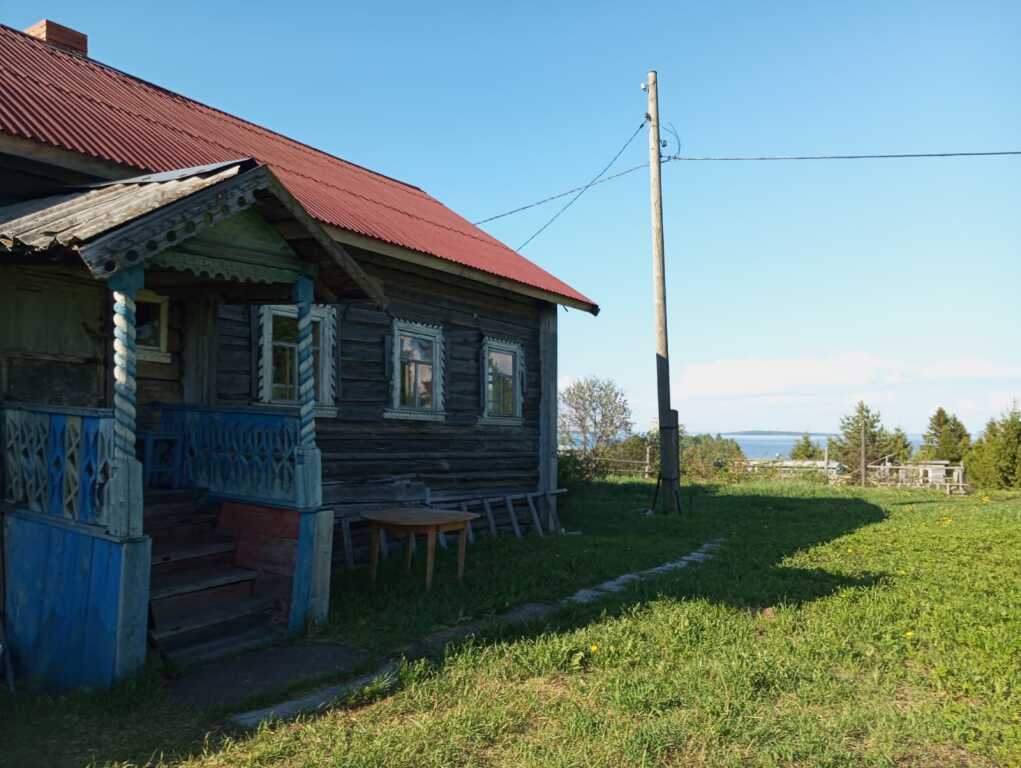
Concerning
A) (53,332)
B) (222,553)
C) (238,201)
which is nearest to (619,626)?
(222,553)

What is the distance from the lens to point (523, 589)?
25.3ft

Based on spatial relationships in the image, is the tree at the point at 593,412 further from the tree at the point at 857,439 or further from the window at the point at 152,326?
the window at the point at 152,326

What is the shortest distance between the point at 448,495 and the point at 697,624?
5.27 metres

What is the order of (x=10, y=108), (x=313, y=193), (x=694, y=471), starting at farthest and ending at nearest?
(x=694, y=471), (x=313, y=193), (x=10, y=108)

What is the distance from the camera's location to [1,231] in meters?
5.13

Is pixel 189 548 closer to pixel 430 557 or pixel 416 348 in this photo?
pixel 430 557

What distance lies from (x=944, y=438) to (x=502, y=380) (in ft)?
108

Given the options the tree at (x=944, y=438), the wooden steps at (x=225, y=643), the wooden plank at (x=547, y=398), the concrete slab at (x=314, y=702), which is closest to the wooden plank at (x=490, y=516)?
the wooden plank at (x=547, y=398)

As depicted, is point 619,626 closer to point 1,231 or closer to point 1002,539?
point 1,231

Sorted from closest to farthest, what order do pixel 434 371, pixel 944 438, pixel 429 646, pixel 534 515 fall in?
pixel 429 646
pixel 434 371
pixel 534 515
pixel 944 438

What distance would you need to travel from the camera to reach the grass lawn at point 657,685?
4.10 meters

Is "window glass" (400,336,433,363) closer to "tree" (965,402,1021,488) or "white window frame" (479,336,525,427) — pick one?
"white window frame" (479,336,525,427)

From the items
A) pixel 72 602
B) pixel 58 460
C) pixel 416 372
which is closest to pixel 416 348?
pixel 416 372

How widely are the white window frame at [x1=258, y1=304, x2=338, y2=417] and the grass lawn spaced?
6.47ft
